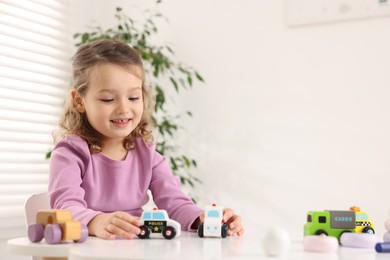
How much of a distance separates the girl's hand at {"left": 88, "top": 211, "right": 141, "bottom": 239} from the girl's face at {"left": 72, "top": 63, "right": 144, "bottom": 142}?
0.40 m

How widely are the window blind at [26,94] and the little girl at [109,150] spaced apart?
3.54 ft

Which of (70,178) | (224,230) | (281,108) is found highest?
(281,108)

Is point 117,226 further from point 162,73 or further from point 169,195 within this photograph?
point 162,73

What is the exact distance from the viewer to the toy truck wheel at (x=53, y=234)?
104cm

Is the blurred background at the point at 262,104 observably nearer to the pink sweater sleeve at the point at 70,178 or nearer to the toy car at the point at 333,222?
the pink sweater sleeve at the point at 70,178

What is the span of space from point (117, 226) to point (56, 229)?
0.17m

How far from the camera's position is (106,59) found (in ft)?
5.17

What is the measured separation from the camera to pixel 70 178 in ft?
4.72

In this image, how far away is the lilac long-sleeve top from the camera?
1.43 metres

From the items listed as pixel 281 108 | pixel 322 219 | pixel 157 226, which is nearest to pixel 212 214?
pixel 157 226

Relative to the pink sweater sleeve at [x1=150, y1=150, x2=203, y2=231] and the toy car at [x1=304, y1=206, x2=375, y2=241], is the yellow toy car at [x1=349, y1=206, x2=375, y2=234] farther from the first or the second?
the pink sweater sleeve at [x1=150, y1=150, x2=203, y2=231]

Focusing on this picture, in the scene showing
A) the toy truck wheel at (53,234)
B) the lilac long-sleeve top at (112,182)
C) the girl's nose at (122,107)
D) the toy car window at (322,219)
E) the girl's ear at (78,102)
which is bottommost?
the toy truck wheel at (53,234)

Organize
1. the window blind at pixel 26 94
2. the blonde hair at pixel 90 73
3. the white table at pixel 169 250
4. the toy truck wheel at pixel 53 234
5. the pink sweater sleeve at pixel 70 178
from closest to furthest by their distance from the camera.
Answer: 1. the white table at pixel 169 250
2. the toy truck wheel at pixel 53 234
3. the pink sweater sleeve at pixel 70 178
4. the blonde hair at pixel 90 73
5. the window blind at pixel 26 94

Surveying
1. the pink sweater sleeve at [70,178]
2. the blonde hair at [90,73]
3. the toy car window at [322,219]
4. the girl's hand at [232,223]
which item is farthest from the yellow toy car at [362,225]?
the blonde hair at [90,73]
